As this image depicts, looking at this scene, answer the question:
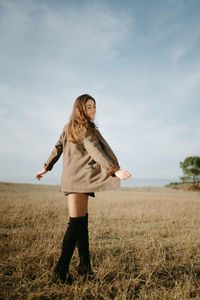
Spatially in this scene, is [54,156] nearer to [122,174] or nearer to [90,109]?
[90,109]

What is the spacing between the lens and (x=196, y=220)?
6219 mm

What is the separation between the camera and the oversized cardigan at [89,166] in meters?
1.94

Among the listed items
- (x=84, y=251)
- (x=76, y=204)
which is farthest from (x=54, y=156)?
(x=84, y=251)

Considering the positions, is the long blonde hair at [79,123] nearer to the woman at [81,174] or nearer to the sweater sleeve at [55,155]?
the woman at [81,174]

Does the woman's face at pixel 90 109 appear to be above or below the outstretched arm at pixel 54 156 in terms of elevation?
above

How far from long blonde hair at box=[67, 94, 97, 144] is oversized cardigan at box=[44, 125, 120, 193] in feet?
0.27

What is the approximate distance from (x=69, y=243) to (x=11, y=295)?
0.73m

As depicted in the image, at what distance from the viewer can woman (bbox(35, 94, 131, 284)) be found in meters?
2.06

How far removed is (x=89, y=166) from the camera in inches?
85.0

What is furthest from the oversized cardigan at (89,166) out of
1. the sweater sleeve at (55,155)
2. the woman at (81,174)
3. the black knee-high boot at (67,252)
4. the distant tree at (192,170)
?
the distant tree at (192,170)

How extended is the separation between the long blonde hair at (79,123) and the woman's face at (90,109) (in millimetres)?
36

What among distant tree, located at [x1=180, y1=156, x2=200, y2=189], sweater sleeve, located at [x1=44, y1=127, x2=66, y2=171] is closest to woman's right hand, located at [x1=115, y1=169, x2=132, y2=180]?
sweater sleeve, located at [x1=44, y1=127, x2=66, y2=171]

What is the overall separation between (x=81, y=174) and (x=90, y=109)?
79 centimetres

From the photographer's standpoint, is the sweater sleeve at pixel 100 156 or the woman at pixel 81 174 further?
the woman at pixel 81 174
